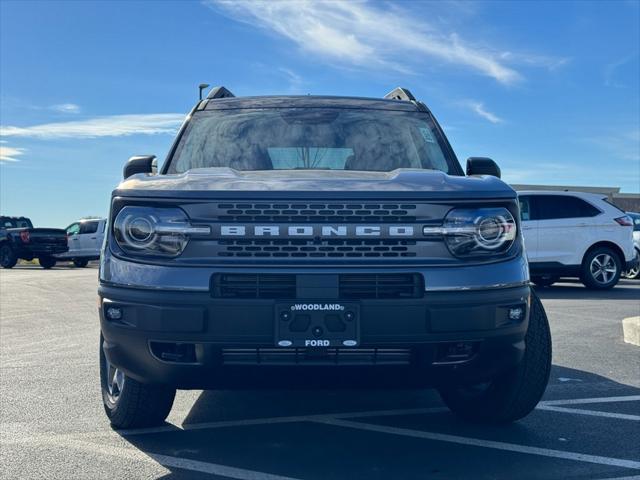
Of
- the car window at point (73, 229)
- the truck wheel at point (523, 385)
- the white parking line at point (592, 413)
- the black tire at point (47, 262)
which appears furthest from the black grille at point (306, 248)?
the black tire at point (47, 262)

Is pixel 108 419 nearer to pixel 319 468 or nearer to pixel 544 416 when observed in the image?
pixel 319 468

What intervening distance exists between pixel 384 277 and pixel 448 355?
486 millimetres

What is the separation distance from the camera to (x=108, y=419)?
4.48 m

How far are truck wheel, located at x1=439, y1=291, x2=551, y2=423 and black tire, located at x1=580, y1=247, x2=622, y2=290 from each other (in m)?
10.0

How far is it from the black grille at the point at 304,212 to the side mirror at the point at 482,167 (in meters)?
1.26

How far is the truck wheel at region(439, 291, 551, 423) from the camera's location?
13.3ft

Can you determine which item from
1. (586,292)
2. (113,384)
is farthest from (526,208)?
(113,384)

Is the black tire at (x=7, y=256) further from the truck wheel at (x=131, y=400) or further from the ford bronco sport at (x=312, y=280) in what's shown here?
the ford bronco sport at (x=312, y=280)

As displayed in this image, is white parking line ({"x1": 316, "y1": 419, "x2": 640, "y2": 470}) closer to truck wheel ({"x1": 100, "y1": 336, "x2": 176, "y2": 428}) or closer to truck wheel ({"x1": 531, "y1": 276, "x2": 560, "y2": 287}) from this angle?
truck wheel ({"x1": 100, "y1": 336, "x2": 176, "y2": 428})

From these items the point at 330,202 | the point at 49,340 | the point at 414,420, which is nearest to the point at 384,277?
the point at 330,202

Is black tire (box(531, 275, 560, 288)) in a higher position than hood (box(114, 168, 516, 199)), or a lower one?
lower

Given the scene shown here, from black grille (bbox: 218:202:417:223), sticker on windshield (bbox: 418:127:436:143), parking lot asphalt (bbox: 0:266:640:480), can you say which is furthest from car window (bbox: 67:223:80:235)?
black grille (bbox: 218:202:417:223)

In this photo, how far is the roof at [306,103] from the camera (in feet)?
16.6

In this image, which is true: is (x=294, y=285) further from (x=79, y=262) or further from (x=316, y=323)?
(x=79, y=262)
